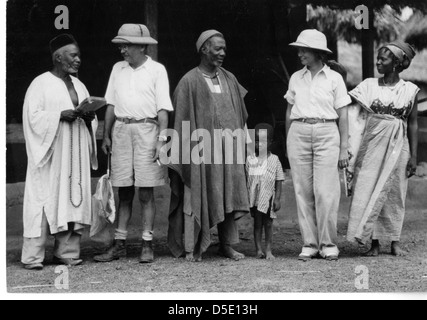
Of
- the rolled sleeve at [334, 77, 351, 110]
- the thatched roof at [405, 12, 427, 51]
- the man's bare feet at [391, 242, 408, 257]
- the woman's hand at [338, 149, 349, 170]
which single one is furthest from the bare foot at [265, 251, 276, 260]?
the thatched roof at [405, 12, 427, 51]

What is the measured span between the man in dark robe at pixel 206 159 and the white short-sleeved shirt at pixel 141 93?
18cm

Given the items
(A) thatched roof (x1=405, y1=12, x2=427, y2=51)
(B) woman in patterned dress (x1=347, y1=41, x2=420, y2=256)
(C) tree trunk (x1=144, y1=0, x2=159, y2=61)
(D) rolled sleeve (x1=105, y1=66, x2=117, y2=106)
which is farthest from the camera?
(A) thatched roof (x1=405, y1=12, x2=427, y2=51)

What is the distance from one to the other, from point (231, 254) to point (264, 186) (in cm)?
68

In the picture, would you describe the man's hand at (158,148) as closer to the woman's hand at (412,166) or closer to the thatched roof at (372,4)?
the woman's hand at (412,166)

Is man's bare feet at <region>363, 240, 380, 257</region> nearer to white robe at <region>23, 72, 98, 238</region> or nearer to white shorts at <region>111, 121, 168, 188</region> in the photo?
white shorts at <region>111, 121, 168, 188</region>

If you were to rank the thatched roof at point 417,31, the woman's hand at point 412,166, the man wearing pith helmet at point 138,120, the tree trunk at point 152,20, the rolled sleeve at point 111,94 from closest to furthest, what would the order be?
the man wearing pith helmet at point 138,120 → the rolled sleeve at point 111,94 → the woman's hand at point 412,166 → the tree trunk at point 152,20 → the thatched roof at point 417,31

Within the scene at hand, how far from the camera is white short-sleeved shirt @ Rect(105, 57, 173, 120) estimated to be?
8.41 m

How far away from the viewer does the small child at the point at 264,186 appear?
28.4 ft

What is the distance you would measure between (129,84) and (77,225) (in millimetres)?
1323

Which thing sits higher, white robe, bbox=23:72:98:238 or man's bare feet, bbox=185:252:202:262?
white robe, bbox=23:72:98:238

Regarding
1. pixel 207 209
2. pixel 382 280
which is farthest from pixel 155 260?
pixel 382 280

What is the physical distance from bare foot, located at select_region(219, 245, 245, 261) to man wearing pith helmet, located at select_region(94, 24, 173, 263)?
689 millimetres

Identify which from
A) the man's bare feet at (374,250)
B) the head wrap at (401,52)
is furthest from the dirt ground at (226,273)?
the head wrap at (401,52)

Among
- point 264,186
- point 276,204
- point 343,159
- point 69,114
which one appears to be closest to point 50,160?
point 69,114
